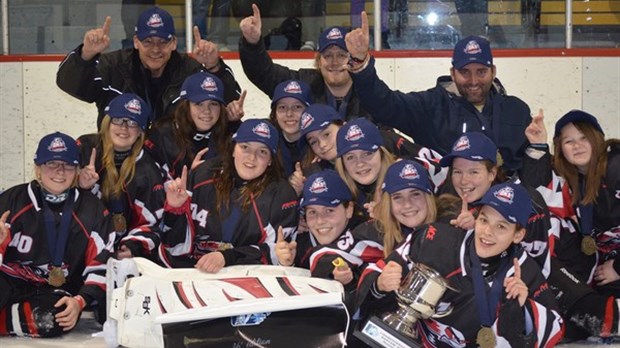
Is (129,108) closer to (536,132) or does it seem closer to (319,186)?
(319,186)

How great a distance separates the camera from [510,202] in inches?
159

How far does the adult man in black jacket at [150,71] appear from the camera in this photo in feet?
18.3

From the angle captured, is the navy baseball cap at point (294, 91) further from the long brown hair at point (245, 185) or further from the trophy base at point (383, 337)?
the trophy base at point (383, 337)

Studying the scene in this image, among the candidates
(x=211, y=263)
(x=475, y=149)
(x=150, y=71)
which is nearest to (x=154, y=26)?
(x=150, y=71)

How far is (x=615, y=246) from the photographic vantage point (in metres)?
A: 4.90

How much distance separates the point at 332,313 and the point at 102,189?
4.65 feet

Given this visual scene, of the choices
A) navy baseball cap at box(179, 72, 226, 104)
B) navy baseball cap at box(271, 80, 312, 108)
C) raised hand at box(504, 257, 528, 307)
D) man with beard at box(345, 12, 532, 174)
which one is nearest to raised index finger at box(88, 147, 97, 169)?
navy baseball cap at box(179, 72, 226, 104)

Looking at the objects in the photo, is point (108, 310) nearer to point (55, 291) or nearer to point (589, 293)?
point (55, 291)

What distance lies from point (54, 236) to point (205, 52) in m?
1.27

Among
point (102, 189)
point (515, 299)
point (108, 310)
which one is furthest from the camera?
point (102, 189)

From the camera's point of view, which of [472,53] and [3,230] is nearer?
[3,230]

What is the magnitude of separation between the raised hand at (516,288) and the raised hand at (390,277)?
1.21 feet

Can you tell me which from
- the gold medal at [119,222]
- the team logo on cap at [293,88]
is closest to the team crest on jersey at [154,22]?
the team logo on cap at [293,88]

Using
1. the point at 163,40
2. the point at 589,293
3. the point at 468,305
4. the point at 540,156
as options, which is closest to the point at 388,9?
the point at 163,40
